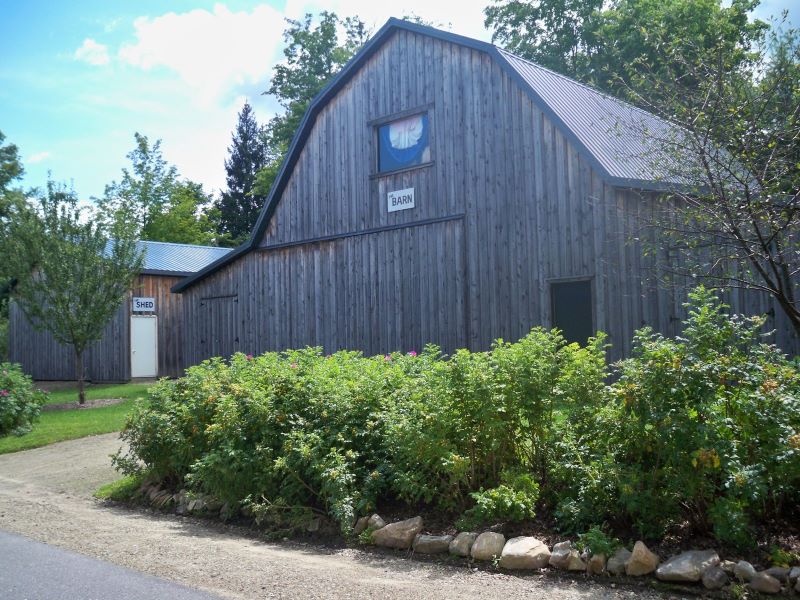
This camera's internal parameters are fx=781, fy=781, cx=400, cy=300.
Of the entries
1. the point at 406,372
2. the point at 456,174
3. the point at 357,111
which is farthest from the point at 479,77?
the point at 406,372

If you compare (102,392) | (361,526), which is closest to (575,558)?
(361,526)

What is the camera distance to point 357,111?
1794cm

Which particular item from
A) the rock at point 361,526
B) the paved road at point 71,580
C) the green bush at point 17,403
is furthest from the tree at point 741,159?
the green bush at point 17,403

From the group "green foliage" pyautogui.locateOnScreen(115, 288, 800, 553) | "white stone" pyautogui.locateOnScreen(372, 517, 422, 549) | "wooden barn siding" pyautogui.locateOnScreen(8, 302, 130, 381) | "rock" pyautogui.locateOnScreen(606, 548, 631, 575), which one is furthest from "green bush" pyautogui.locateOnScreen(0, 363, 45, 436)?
"rock" pyautogui.locateOnScreen(606, 548, 631, 575)

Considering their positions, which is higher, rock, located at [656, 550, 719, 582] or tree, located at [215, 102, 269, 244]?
tree, located at [215, 102, 269, 244]

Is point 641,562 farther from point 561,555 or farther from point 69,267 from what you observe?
point 69,267

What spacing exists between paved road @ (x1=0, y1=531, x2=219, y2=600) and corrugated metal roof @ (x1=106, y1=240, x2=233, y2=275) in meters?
21.6

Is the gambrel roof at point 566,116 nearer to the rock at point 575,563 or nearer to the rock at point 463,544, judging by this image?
the rock at point 463,544

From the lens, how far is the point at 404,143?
17.0 metres

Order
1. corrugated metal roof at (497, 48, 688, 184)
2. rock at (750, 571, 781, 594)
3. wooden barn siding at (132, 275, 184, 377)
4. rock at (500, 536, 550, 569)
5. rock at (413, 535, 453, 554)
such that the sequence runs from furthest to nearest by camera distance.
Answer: wooden barn siding at (132, 275, 184, 377)
corrugated metal roof at (497, 48, 688, 184)
rock at (413, 535, 453, 554)
rock at (500, 536, 550, 569)
rock at (750, 571, 781, 594)

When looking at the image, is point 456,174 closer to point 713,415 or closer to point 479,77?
point 479,77

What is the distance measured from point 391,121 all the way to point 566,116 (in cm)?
439

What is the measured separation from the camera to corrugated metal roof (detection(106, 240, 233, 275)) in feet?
94.2

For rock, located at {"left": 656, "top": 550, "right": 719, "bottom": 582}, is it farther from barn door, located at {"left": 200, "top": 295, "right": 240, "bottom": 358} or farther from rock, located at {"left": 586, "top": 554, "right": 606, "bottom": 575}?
barn door, located at {"left": 200, "top": 295, "right": 240, "bottom": 358}
